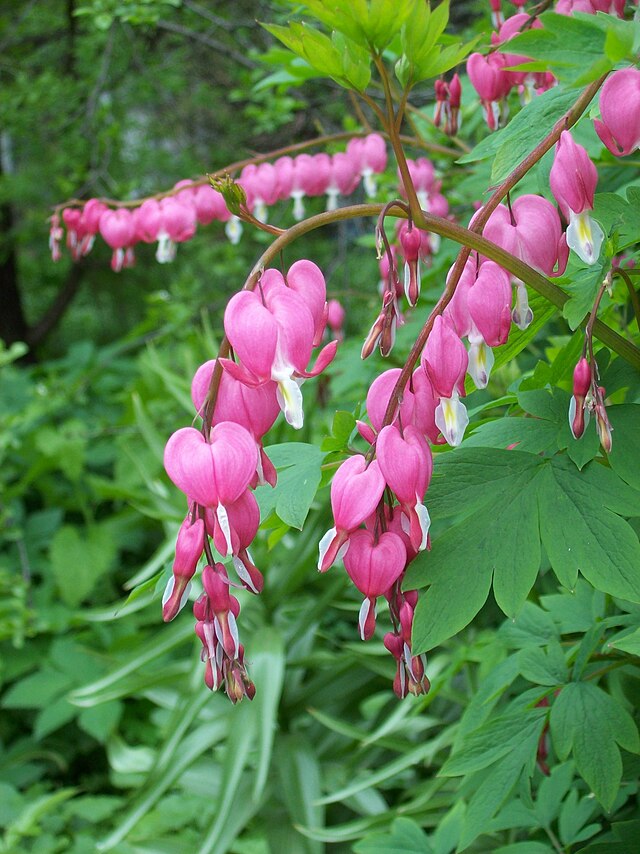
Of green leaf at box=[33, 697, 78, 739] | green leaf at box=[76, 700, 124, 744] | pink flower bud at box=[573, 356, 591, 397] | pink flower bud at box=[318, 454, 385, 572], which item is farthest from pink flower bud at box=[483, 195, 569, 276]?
green leaf at box=[33, 697, 78, 739]

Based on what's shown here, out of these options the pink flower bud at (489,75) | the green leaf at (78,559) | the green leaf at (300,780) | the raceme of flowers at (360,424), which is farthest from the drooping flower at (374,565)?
the green leaf at (78,559)

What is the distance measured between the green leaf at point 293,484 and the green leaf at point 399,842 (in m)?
0.57

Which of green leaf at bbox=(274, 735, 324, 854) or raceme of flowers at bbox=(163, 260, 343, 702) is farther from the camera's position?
green leaf at bbox=(274, 735, 324, 854)

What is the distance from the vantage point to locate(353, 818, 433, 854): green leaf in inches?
43.9

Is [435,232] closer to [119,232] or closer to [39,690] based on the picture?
[119,232]

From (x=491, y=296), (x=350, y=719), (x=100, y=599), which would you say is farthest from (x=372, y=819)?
(x=100, y=599)

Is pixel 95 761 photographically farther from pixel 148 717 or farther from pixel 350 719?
pixel 350 719

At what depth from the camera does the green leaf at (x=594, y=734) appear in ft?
2.69

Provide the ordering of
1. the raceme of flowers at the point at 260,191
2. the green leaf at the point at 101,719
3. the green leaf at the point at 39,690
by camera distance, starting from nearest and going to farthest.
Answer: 1. the raceme of flowers at the point at 260,191
2. the green leaf at the point at 101,719
3. the green leaf at the point at 39,690

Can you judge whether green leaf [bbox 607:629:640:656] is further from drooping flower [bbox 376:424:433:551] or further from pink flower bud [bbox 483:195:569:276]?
pink flower bud [bbox 483:195:569:276]

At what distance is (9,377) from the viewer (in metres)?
4.37

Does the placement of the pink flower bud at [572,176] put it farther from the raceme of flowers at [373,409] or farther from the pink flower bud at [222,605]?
the pink flower bud at [222,605]

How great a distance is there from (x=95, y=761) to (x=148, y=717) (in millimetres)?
264

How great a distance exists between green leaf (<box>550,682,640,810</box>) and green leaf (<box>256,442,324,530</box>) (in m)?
0.35
